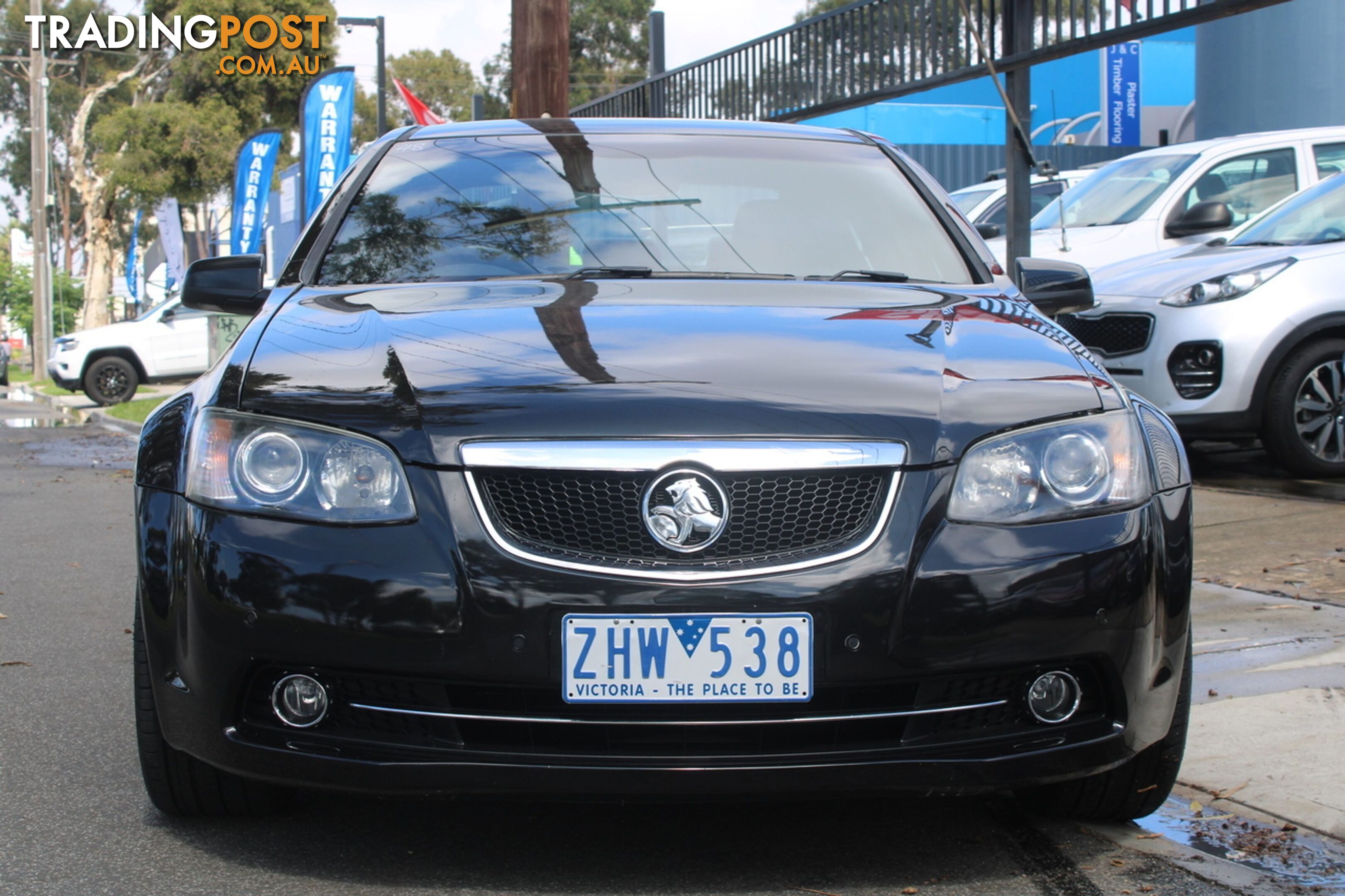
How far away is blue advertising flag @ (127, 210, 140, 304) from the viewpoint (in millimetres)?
54562

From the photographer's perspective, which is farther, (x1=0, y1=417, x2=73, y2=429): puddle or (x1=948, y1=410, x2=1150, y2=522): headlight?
(x1=0, y1=417, x2=73, y2=429): puddle

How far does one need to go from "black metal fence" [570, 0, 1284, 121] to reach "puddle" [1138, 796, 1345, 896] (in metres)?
4.63

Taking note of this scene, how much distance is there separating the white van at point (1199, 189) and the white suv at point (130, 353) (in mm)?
14605

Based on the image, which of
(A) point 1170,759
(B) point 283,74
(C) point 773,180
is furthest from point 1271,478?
(B) point 283,74

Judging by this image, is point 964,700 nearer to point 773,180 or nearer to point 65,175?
point 773,180

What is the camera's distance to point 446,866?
2.88 meters

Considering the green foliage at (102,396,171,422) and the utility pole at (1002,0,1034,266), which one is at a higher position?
the utility pole at (1002,0,1034,266)

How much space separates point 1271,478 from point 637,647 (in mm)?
6607

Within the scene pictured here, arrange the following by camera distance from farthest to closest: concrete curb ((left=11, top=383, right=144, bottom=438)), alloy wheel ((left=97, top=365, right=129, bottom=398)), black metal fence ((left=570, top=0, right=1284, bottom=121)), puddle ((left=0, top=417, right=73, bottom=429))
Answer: alloy wheel ((left=97, top=365, right=129, bottom=398))
puddle ((left=0, top=417, right=73, bottom=429))
concrete curb ((left=11, top=383, right=144, bottom=438))
black metal fence ((left=570, top=0, right=1284, bottom=121))

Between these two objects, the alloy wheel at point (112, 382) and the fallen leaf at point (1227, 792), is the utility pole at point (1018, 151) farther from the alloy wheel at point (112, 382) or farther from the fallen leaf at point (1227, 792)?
the alloy wheel at point (112, 382)

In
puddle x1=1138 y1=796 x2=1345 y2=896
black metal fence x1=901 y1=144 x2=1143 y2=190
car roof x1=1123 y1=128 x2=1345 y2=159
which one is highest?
black metal fence x1=901 y1=144 x2=1143 y2=190

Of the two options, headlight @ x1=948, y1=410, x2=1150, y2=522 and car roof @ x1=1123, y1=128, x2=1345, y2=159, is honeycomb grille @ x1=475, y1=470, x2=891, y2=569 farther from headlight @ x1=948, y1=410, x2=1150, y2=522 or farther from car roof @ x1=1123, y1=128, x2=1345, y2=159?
car roof @ x1=1123, y1=128, x2=1345, y2=159

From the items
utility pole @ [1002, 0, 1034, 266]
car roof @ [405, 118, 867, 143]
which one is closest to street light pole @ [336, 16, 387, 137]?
utility pole @ [1002, 0, 1034, 266]

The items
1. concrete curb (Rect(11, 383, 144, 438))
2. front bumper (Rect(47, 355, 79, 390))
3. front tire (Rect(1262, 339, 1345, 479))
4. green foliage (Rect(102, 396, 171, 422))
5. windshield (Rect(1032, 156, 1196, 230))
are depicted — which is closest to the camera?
front tire (Rect(1262, 339, 1345, 479))
